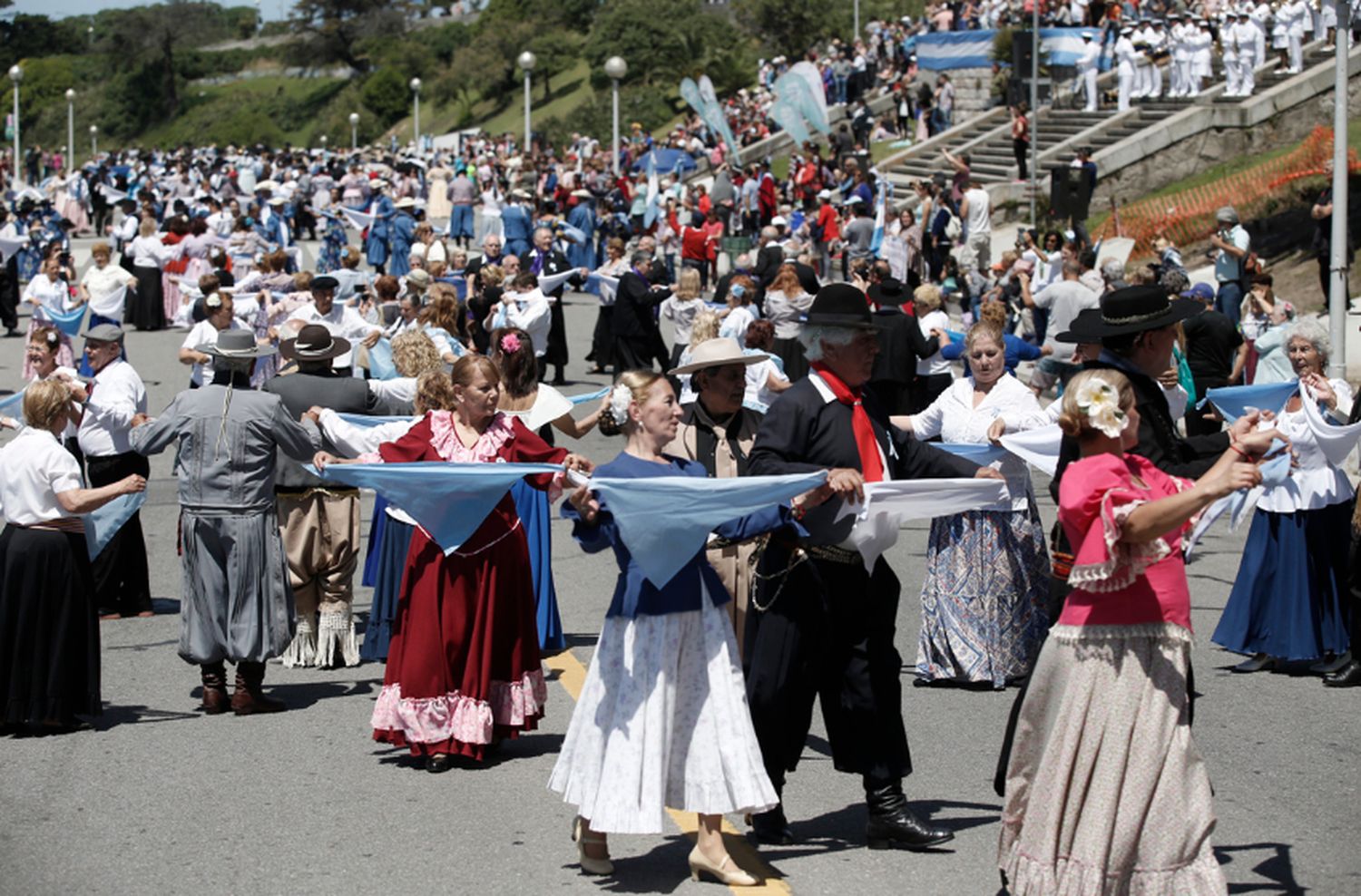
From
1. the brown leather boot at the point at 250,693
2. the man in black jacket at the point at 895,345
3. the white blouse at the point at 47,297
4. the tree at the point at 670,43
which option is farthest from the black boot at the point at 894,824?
the tree at the point at 670,43

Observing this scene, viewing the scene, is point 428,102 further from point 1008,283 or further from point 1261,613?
point 1261,613

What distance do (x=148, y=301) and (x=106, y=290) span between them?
829cm

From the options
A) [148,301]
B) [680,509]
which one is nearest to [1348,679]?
[680,509]

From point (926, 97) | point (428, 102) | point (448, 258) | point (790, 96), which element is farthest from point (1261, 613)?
point (428, 102)

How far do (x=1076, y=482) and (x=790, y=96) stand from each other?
3163 centimetres

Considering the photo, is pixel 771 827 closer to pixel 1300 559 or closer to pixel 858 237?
pixel 1300 559

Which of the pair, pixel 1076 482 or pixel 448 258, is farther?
pixel 448 258

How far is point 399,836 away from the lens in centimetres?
720

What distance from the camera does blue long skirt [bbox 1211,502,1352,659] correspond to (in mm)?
10008

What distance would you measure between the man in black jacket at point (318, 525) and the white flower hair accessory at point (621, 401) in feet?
12.1

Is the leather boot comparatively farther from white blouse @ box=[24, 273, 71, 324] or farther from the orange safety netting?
the orange safety netting

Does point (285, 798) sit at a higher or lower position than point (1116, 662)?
lower

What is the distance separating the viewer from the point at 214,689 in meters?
9.38

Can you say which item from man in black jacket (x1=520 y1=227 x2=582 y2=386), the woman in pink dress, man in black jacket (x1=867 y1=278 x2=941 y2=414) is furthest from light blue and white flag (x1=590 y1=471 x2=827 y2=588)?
man in black jacket (x1=520 y1=227 x2=582 y2=386)
